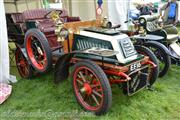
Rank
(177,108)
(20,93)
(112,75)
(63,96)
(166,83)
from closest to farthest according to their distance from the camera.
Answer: (112,75)
(177,108)
(63,96)
(20,93)
(166,83)

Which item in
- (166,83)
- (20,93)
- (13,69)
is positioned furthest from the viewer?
(13,69)

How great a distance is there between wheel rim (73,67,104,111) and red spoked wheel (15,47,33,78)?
4.58ft

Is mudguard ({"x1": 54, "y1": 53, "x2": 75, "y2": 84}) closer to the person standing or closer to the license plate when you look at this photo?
the license plate

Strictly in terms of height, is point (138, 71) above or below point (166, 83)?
above

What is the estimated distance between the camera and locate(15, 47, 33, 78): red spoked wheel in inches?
163

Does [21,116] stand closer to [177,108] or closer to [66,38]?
[66,38]

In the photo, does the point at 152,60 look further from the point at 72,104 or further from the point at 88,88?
the point at 72,104

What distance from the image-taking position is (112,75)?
2943 mm

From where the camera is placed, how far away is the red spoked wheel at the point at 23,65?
13.6 feet

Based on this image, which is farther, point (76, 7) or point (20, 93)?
point (76, 7)

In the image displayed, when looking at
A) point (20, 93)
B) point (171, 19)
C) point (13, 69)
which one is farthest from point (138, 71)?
point (171, 19)

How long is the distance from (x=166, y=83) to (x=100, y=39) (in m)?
1.66

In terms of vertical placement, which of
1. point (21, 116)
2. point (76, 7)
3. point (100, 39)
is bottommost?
Result: point (21, 116)

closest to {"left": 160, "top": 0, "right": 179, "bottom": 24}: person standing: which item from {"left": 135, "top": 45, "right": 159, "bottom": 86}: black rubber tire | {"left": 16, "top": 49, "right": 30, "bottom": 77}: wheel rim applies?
{"left": 135, "top": 45, "right": 159, "bottom": 86}: black rubber tire
